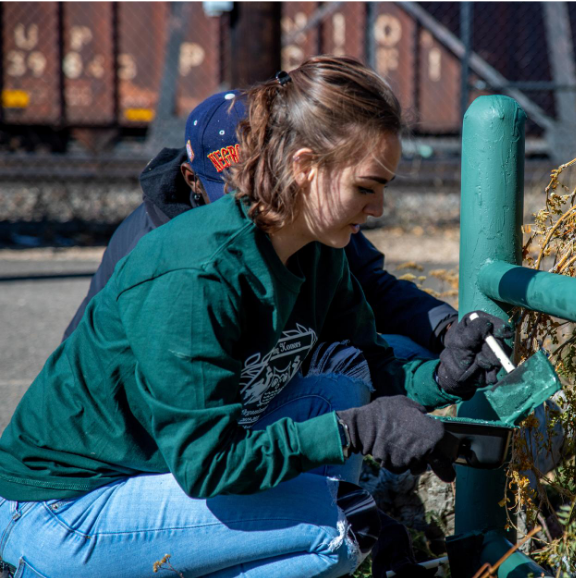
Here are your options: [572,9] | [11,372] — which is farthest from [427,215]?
[11,372]

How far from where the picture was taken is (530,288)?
4.60ft

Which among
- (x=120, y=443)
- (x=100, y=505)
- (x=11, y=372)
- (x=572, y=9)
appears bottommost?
(x=11, y=372)

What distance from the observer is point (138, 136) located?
31.0 feet

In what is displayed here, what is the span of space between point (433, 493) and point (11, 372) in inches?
90.9

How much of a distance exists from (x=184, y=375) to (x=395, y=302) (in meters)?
0.97

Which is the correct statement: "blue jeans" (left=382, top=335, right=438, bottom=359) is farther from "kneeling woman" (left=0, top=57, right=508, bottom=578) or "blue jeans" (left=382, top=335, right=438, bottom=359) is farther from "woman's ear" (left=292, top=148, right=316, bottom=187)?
"woman's ear" (left=292, top=148, right=316, bottom=187)

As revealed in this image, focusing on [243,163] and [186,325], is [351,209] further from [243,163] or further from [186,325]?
[186,325]

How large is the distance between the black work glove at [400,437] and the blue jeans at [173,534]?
0.26m

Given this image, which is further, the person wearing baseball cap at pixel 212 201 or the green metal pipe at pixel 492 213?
the person wearing baseball cap at pixel 212 201

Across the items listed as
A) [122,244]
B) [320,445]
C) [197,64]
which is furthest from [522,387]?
[197,64]

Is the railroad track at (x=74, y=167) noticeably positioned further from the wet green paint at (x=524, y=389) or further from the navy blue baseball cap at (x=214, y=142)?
the wet green paint at (x=524, y=389)

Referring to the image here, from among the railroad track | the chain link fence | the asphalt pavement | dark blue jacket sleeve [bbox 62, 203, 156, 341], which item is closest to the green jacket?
dark blue jacket sleeve [bbox 62, 203, 156, 341]

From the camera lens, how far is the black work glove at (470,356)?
5.21 feet

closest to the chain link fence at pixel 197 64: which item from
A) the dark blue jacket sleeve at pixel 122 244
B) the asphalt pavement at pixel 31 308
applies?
the asphalt pavement at pixel 31 308
